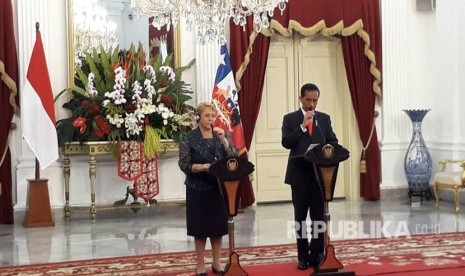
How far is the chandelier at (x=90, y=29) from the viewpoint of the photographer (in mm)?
8906

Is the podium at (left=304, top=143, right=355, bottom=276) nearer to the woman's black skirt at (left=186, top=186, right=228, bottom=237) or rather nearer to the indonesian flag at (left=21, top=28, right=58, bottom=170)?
the woman's black skirt at (left=186, top=186, right=228, bottom=237)

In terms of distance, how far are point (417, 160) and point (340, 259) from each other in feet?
14.2

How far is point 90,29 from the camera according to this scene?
8.98 metres

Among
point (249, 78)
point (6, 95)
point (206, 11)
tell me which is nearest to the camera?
point (206, 11)

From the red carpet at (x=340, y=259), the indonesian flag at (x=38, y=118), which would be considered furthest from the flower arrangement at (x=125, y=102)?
the red carpet at (x=340, y=259)

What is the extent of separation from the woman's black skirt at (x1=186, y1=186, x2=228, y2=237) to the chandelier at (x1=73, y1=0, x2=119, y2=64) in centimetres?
435

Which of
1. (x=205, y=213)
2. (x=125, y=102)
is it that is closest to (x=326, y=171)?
(x=205, y=213)

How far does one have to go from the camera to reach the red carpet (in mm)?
5359

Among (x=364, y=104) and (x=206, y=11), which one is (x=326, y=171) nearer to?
(x=206, y=11)

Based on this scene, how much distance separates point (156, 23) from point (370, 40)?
3.91 metres

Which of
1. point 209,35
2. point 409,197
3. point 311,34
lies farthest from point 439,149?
point 209,35

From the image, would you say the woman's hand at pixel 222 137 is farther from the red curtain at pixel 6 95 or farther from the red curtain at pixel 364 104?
the red curtain at pixel 364 104

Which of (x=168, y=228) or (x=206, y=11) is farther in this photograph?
(x=168, y=228)

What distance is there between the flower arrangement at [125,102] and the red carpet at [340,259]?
8.03 feet
